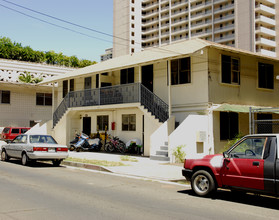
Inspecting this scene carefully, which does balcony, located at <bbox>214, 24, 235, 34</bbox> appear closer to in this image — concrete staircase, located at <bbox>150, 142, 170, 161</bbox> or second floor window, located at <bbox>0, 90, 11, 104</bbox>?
second floor window, located at <bbox>0, 90, 11, 104</bbox>

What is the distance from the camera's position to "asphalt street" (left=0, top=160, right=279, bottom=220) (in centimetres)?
673

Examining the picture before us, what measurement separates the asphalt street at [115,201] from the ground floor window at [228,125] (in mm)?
8605

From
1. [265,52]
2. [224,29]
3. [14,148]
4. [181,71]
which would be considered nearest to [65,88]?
[181,71]

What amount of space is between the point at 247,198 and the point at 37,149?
906 centimetres

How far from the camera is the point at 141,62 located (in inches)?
763

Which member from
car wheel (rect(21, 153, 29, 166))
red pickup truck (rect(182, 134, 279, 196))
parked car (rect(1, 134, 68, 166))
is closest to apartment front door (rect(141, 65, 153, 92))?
parked car (rect(1, 134, 68, 166))

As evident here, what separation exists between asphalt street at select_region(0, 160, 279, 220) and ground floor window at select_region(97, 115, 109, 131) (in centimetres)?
1322

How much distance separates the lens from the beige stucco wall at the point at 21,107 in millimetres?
34875

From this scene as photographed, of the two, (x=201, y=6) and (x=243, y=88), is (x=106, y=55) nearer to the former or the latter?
(x=201, y=6)

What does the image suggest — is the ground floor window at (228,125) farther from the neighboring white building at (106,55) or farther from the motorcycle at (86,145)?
the neighboring white building at (106,55)

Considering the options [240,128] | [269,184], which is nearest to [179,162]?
[240,128]

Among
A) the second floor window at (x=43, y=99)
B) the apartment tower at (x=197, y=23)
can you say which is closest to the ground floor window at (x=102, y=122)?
the second floor window at (x=43, y=99)

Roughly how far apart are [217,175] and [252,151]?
3.45ft

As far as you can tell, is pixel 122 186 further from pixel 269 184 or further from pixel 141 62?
pixel 141 62
